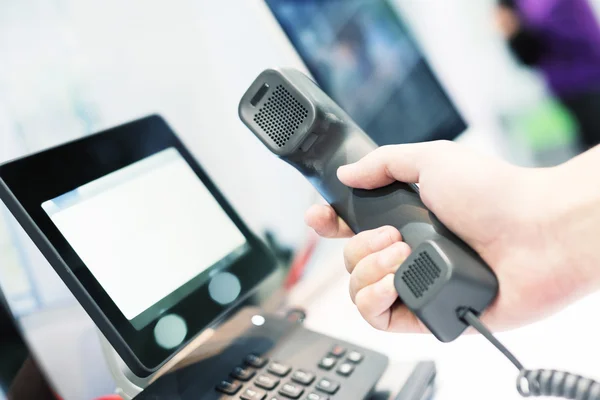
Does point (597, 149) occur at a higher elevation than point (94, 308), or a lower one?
lower

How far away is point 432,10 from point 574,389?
0.85 metres

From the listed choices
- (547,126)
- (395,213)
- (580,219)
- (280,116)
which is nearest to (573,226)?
(580,219)

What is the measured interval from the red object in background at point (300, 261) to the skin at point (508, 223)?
0.29m

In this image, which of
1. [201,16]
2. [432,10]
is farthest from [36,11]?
[432,10]

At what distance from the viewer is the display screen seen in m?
0.42

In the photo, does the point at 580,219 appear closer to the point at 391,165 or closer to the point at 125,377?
the point at 391,165

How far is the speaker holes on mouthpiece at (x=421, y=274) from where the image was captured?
377 millimetres

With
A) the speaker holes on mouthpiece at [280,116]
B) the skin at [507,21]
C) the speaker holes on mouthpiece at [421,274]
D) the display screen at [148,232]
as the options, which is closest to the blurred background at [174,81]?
the skin at [507,21]

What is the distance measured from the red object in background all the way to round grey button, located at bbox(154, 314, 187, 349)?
274 mm

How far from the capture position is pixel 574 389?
1.22ft

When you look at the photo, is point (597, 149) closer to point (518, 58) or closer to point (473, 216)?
point (473, 216)

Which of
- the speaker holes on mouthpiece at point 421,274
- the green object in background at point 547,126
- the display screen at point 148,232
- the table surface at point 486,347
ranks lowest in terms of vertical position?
the green object in background at point 547,126

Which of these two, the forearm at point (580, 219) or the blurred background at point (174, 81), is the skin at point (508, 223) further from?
the blurred background at point (174, 81)

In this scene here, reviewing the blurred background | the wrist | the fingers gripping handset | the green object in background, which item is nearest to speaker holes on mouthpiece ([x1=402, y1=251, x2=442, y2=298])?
the fingers gripping handset
